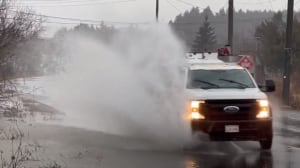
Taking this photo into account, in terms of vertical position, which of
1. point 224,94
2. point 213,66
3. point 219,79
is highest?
point 213,66

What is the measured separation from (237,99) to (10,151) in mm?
4551

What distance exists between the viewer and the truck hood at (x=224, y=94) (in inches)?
464

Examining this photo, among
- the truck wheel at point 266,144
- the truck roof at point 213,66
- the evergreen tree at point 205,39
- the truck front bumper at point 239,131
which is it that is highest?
the truck roof at point 213,66

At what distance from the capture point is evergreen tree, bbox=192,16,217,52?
297ft

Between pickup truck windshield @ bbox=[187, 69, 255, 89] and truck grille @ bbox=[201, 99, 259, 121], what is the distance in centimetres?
100

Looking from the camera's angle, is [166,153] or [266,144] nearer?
[166,153]

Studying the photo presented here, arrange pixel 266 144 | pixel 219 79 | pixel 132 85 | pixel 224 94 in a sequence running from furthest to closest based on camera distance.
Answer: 1. pixel 132 85
2. pixel 219 79
3. pixel 266 144
4. pixel 224 94

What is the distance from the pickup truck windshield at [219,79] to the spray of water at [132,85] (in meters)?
0.35

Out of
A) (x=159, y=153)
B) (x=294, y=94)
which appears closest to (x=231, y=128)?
(x=159, y=153)

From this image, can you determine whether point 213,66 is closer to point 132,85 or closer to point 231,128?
point 231,128

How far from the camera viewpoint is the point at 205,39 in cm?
9181

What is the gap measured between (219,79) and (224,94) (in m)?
1.21

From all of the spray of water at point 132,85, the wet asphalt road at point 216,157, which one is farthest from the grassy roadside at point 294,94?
the wet asphalt road at point 216,157

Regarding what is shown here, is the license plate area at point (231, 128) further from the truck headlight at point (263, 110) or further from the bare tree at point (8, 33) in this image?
the bare tree at point (8, 33)
